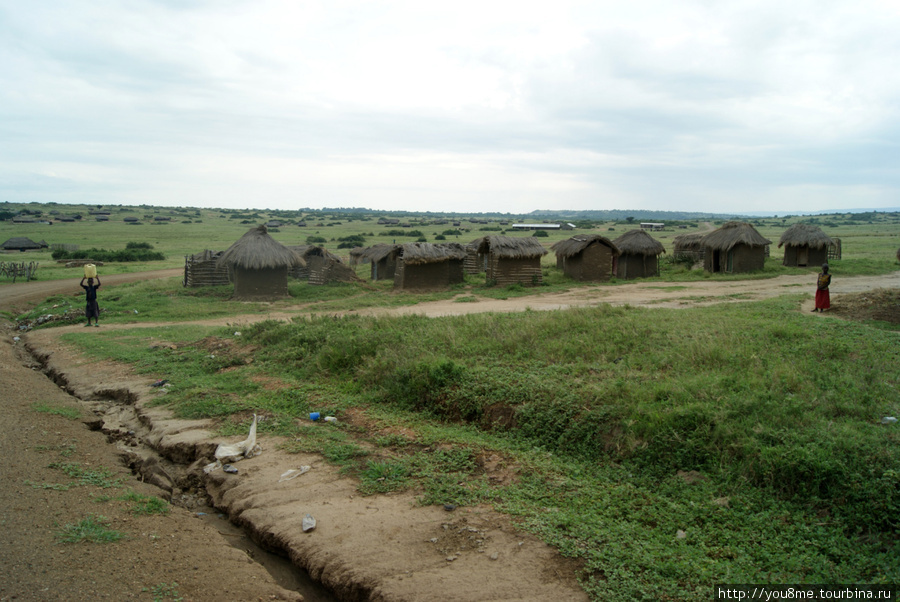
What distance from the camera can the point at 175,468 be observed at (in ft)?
21.3

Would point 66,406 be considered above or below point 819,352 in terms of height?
below

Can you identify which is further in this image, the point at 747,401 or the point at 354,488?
the point at 747,401

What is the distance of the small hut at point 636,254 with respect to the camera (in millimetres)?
26078

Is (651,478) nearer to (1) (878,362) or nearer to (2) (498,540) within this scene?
(2) (498,540)

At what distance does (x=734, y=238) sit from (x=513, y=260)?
10.3 meters

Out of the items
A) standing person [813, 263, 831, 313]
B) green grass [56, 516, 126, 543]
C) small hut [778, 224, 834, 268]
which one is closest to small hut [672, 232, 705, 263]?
small hut [778, 224, 834, 268]

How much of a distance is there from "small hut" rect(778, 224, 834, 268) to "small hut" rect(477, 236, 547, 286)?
42.7 feet

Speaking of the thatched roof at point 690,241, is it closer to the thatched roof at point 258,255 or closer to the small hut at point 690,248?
the small hut at point 690,248

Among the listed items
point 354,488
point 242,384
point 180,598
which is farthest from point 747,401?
point 242,384

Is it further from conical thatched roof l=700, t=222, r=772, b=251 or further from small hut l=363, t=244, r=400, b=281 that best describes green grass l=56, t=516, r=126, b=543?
conical thatched roof l=700, t=222, r=772, b=251

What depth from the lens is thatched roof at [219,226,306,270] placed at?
1991 centimetres

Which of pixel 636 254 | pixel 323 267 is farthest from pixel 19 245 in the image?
pixel 636 254

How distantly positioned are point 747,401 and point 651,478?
1381mm

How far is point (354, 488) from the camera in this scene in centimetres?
538
